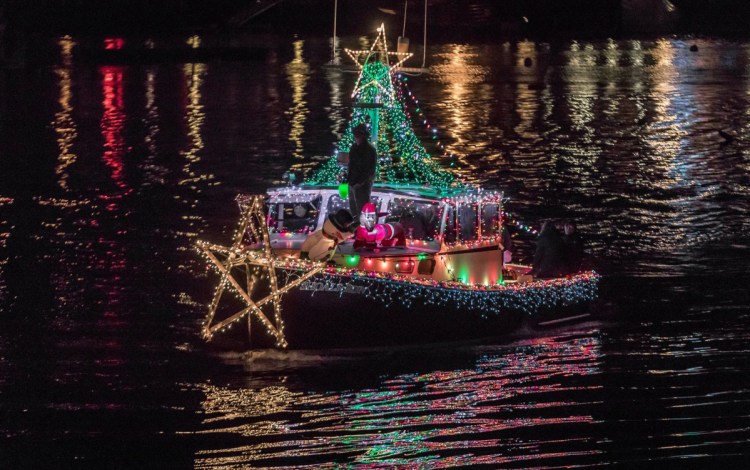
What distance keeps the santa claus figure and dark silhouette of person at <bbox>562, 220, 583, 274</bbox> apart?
3462 millimetres

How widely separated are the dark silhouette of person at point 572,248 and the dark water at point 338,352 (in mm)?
922

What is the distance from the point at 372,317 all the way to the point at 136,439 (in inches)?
151

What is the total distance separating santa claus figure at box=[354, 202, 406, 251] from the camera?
58.1ft

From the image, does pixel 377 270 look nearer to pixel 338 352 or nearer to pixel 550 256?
pixel 338 352

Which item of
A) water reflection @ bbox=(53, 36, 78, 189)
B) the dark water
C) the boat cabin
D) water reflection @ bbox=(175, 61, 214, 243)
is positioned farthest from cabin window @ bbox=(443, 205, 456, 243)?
water reflection @ bbox=(53, 36, 78, 189)

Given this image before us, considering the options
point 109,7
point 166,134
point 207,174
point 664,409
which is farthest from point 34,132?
point 109,7

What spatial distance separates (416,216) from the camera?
18703 millimetres

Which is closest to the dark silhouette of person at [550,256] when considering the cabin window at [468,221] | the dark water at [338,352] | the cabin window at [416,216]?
the dark water at [338,352]

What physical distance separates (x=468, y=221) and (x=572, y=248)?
7.44 feet

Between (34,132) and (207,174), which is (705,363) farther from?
(34,132)

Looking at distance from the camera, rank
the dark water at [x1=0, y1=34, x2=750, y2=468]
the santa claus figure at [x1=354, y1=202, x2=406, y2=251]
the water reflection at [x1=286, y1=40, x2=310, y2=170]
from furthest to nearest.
Answer: the water reflection at [x1=286, y1=40, x2=310, y2=170]
the santa claus figure at [x1=354, y1=202, x2=406, y2=251]
the dark water at [x1=0, y1=34, x2=750, y2=468]

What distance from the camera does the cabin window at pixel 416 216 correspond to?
61.0ft

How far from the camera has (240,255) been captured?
17.3 metres

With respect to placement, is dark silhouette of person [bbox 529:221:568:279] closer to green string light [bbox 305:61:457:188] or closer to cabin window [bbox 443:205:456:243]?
green string light [bbox 305:61:457:188]
